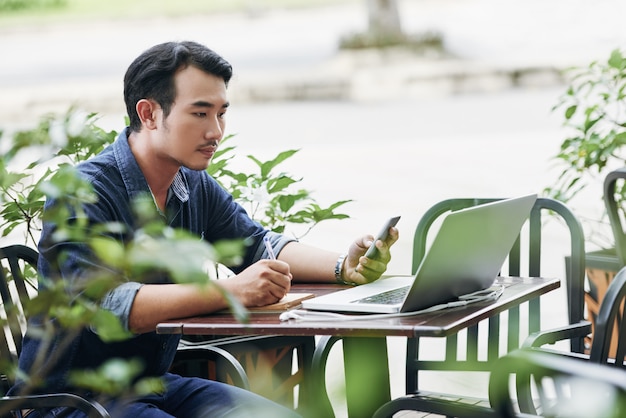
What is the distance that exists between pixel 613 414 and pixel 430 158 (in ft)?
28.7

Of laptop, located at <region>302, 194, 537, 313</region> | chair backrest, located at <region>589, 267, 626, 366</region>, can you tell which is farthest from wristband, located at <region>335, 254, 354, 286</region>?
chair backrest, located at <region>589, 267, 626, 366</region>

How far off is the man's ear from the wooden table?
1.53ft

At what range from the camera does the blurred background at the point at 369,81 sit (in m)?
8.10

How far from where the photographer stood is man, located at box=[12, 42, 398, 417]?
182 centimetres

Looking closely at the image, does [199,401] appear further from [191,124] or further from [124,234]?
[191,124]

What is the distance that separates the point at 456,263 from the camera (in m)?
1.76

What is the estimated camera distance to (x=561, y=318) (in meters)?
4.37

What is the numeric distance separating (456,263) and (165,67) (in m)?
0.74

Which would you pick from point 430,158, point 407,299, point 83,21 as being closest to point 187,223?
point 407,299

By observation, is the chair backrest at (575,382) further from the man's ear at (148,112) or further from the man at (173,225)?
the man's ear at (148,112)

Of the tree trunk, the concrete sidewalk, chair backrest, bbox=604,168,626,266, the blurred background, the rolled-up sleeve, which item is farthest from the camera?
the tree trunk

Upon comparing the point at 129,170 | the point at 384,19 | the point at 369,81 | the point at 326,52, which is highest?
the point at 384,19

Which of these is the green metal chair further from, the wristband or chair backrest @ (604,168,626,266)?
chair backrest @ (604,168,626,266)

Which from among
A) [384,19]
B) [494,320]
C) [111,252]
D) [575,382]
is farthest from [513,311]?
[384,19]
